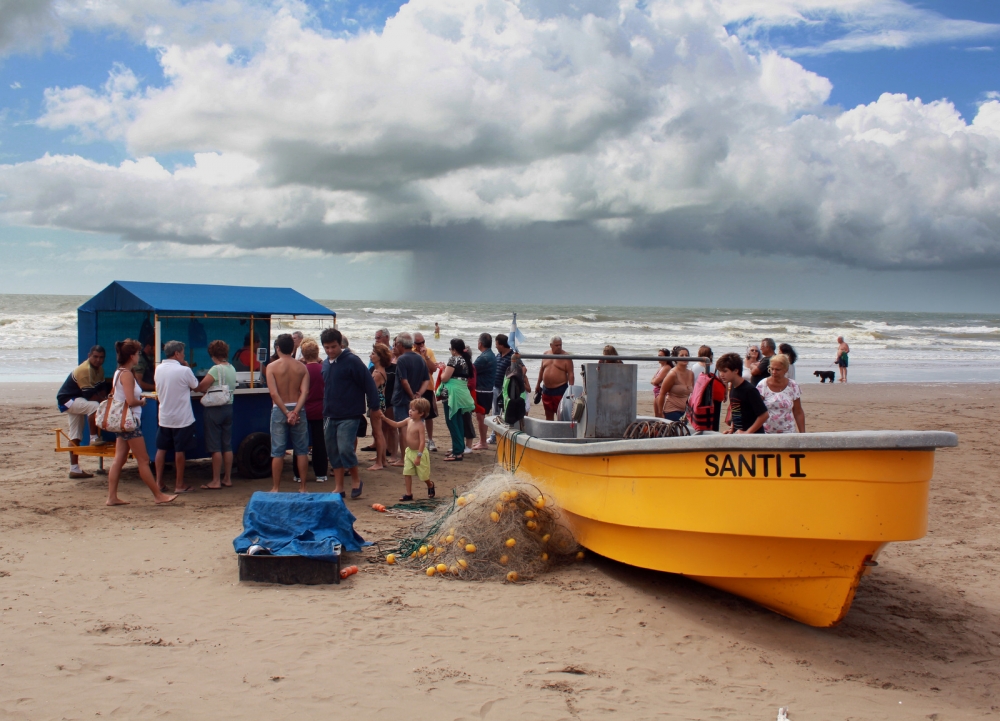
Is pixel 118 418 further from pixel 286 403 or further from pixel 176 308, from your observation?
pixel 286 403

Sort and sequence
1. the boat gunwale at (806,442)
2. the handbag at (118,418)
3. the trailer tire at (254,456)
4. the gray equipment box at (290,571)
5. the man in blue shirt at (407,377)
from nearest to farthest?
the boat gunwale at (806,442)
the gray equipment box at (290,571)
the handbag at (118,418)
the trailer tire at (254,456)
the man in blue shirt at (407,377)

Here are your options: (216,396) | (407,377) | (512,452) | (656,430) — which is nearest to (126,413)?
(216,396)

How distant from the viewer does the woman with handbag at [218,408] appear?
8.14m

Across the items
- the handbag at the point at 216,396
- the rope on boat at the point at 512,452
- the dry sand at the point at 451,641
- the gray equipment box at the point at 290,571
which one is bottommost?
the dry sand at the point at 451,641

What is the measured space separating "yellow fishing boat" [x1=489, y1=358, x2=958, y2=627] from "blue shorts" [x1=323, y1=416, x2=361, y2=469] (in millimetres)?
3068

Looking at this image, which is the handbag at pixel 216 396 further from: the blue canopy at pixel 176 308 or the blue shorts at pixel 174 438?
the blue canopy at pixel 176 308

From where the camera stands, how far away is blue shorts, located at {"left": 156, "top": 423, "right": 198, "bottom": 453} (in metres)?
7.97

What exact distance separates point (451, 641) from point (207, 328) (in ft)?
24.3

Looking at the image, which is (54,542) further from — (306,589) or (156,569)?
(306,589)

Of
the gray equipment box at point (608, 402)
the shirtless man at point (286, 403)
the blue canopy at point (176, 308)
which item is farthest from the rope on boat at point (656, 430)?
the blue canopy at point (176, 308)

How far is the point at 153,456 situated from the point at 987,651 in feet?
26.5

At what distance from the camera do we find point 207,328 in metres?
10.6

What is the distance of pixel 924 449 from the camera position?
4375 mm

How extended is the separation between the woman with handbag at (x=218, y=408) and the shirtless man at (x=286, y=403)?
0.71 metres
